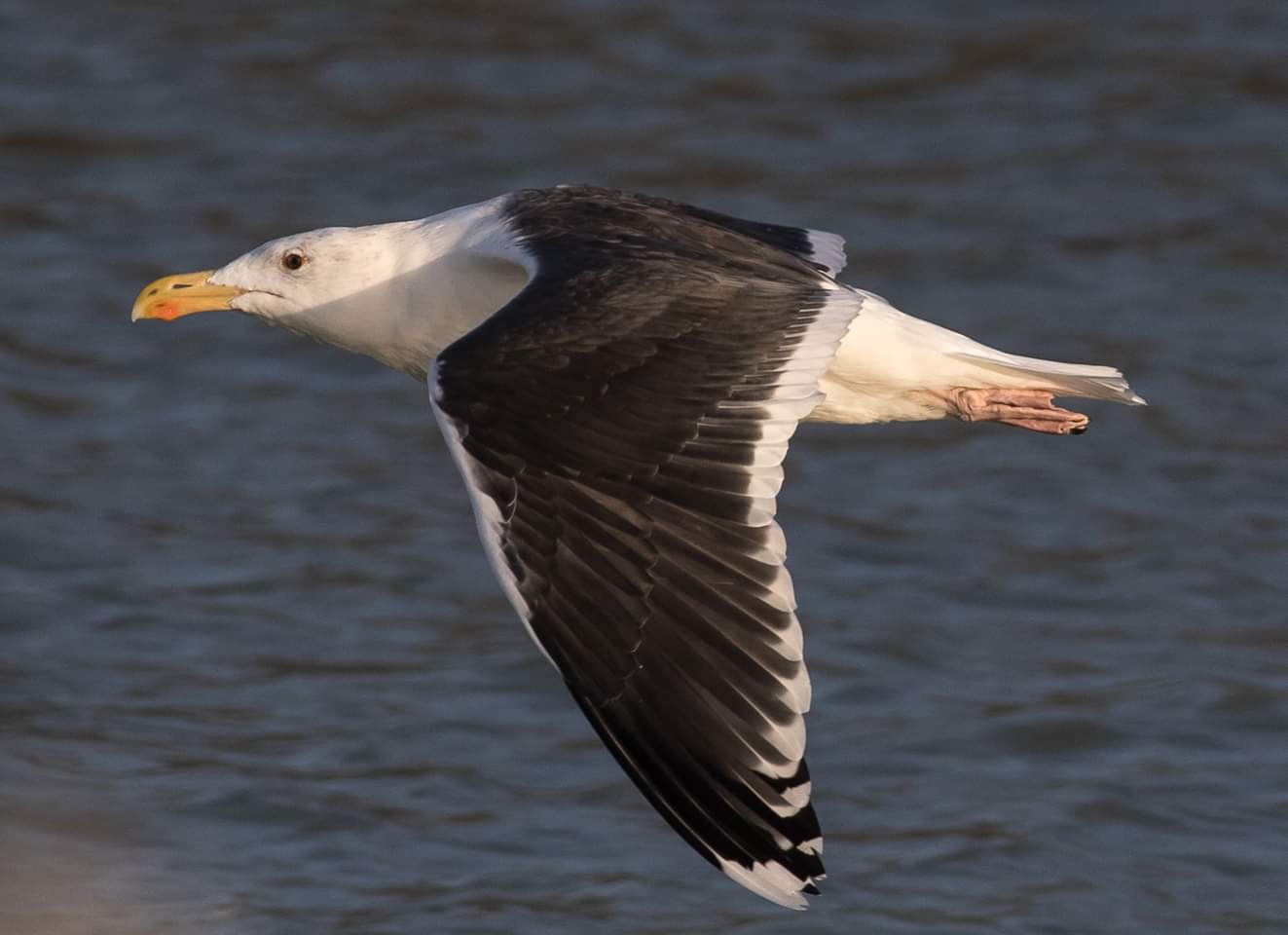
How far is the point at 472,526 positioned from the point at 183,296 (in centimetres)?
280

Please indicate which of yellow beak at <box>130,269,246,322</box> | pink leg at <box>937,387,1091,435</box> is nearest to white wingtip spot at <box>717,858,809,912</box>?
pink leg at <box>937,387,1091,435</box>

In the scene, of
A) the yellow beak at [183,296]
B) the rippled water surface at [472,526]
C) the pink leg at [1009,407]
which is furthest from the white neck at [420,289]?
the rippled water surface at [472,526]

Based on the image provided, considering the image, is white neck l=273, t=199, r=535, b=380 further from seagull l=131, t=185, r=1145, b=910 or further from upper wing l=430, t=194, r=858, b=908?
upper wing l=430, t=194, r=858, b=908

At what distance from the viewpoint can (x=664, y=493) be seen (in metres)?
5.62

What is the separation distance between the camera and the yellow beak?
738 cm

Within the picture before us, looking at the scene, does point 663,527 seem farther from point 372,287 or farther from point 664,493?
point 372,287

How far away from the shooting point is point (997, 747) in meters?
8.45

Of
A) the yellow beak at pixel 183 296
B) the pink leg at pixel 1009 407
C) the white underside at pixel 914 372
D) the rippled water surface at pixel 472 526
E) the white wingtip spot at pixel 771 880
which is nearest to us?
the white wingtip spot at pixel 771 880

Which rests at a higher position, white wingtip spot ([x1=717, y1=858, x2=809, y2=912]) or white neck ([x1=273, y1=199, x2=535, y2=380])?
white neck ([x1=273, y1=199, x2=535, y2=380])

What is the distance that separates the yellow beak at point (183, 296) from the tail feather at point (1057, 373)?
2155mm

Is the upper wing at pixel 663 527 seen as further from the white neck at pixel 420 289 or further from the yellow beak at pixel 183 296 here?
the yellow beak at pixel 183 296

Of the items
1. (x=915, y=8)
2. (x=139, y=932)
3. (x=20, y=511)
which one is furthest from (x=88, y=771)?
(x=915, y=8)

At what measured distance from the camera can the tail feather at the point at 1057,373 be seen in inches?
276

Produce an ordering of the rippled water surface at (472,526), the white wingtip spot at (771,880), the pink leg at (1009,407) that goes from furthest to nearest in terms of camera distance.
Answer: the rippled water surface at (472,526), the pink leg at (1009,407), the white wingtip spot at (771,880)
